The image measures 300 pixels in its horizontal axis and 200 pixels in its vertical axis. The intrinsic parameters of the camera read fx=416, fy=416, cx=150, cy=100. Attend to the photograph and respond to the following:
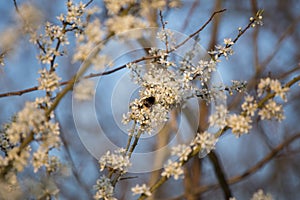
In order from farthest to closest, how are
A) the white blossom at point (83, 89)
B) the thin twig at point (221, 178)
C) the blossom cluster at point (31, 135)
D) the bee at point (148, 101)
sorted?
1. the thin twig at point (221, 178)
2. the bee at point (148, 101)
3. the white blossom at point (83, 89)
4. the blossom cluster at point (31, 135)

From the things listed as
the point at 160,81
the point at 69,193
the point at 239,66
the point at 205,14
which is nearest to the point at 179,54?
the point at 160,81

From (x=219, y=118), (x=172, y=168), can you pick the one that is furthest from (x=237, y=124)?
(x=172, y=168)

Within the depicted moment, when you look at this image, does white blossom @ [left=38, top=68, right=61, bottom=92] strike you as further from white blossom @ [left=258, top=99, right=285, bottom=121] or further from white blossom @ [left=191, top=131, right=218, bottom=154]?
white blossom @ [left=258, top=99, right=285, bottom=121]

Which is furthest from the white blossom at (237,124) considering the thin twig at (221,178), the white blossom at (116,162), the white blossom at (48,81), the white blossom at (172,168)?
the thin twig at (221,178)

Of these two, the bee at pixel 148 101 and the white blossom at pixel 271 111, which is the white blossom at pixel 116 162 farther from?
the white blossom at pixel 271 111

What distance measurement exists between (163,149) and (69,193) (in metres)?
0.96

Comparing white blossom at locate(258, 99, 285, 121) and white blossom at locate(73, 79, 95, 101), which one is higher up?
white blossom at locate(73, 79, 95, 101)

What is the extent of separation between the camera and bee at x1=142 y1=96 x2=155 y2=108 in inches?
38.8

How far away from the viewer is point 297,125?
4.81m

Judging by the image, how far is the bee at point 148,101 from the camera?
3.23ft

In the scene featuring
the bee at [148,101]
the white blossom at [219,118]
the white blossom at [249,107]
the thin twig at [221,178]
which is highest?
the thin twig at [221,178]

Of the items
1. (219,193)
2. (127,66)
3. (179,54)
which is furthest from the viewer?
(219,193)

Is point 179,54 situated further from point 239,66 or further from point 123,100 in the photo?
point 239,66

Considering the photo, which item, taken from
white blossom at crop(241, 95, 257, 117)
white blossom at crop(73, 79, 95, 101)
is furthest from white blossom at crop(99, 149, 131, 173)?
white blossom at crop(241, 95, 257, 117)
